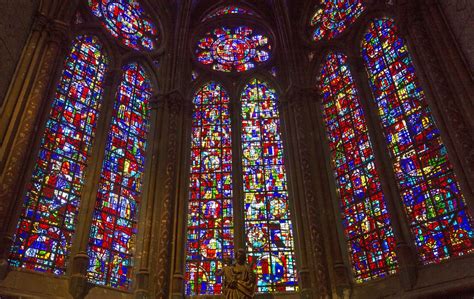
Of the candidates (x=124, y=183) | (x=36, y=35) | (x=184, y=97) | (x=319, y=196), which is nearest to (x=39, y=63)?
(x=36, y=35)

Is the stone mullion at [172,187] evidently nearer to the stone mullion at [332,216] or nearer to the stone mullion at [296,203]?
the stone mullion at [296,203]

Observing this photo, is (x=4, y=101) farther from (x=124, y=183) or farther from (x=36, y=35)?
(x=124, y=183)

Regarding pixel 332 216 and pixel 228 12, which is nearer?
pixel 332 216

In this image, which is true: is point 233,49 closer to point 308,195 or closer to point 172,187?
point 172,187

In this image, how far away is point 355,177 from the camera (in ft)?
41.6

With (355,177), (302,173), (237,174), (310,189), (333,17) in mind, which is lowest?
(310,189)

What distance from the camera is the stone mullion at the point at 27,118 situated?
31.0ft

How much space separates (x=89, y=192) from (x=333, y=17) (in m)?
9.57

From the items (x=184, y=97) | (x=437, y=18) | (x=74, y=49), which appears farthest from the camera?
(x=184, y=97)

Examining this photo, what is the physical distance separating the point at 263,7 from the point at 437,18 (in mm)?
7441

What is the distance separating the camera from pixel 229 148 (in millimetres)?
14453

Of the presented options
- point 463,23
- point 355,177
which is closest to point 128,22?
point 355,177

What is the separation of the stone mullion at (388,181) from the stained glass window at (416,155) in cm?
14

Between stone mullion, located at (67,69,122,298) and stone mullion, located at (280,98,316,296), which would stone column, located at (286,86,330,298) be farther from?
stone mullion, located at (67,69,122,298)
